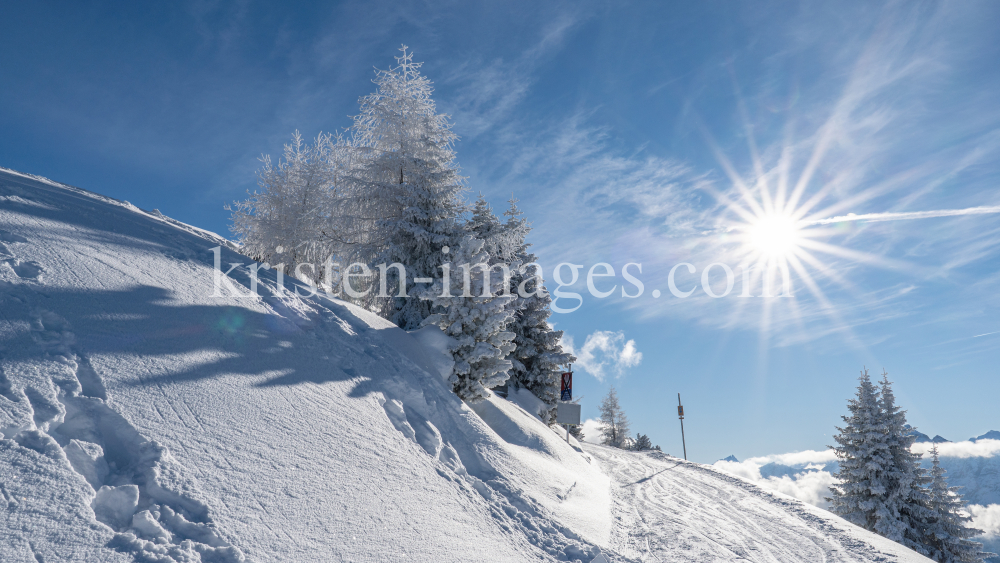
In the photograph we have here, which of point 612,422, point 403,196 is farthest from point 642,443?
point 403,196

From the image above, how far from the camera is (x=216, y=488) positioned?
3.97 m

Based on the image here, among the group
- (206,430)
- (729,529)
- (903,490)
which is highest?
(206,430)

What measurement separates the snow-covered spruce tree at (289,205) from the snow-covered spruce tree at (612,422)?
30.7 metres

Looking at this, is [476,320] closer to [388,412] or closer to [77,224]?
[388,412]

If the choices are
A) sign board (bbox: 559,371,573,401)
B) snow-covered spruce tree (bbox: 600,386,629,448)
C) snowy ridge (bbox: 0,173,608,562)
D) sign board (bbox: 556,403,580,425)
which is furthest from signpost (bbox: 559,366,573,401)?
snow-covered spruce tree (bbox: 600,386,629,448)

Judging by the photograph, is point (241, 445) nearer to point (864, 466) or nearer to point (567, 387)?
point (567, 387)

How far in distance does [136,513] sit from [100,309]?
127 inches

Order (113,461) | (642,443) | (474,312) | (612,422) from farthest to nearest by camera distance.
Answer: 1. (612,422)
2. (642,443)
3. (474,312)
4. (113,461)

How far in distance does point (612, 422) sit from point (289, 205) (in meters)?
33.4

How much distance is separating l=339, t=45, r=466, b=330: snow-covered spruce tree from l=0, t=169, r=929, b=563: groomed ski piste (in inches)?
241

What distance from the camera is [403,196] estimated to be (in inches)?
665

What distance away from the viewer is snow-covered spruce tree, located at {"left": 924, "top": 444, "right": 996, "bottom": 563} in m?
20.3

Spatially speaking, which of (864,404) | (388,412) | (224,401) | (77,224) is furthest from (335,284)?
(864,404)

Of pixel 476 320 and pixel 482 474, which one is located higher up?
pixel 476 320
